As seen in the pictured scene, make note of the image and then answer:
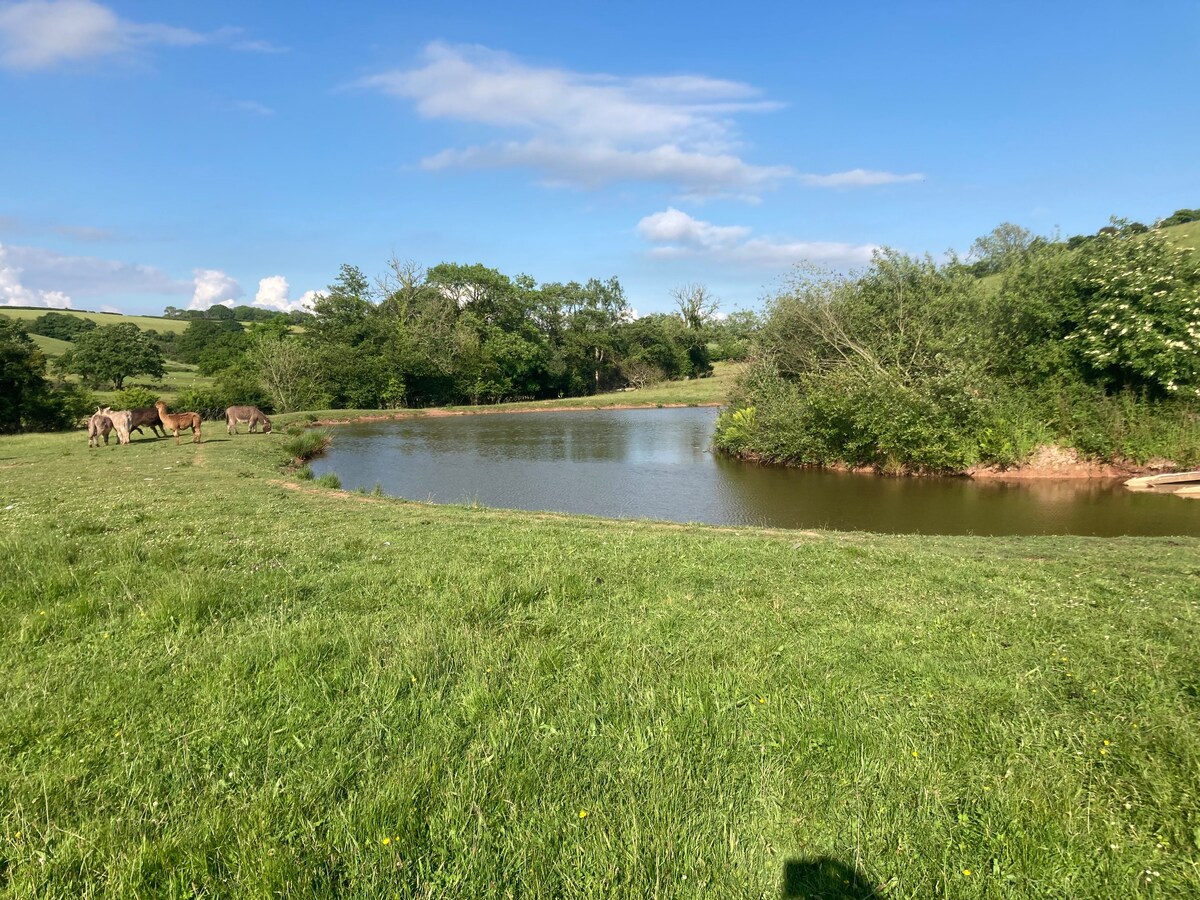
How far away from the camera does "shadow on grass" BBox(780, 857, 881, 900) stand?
8.58ft

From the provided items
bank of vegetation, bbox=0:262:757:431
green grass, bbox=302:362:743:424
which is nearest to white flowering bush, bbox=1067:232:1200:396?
bank of vegetation, bbox=0:262:757:431

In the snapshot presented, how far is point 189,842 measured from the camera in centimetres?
272

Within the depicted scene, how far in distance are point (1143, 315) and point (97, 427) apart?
4045cm

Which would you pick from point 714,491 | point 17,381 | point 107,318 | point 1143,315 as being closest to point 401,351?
point 17,381

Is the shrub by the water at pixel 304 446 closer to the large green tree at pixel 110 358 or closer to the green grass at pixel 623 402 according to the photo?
the green grass at pixel 623 402

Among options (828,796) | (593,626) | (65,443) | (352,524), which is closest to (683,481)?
(352,524)

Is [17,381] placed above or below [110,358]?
below

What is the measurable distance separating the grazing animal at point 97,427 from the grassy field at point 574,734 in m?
22.9

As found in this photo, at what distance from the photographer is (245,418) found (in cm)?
3356

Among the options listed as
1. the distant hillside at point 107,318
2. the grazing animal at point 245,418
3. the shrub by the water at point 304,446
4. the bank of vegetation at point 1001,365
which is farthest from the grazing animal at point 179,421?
the distant hillside at point 107,318

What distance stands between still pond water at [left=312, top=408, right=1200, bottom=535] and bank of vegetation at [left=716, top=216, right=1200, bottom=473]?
175 cm

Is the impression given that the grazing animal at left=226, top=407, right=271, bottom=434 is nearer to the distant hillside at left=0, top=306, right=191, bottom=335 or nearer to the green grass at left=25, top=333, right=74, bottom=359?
the green grass at left=25, top=333, right=74, bottom=359

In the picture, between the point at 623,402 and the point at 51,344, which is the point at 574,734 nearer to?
the point at 623,402

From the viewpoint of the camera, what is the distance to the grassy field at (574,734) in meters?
2.70
